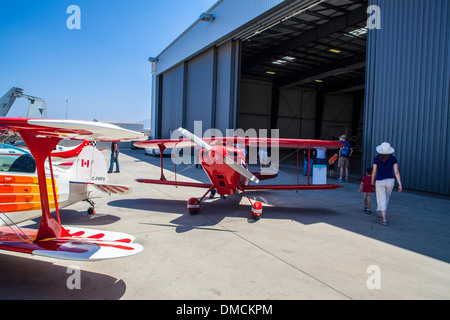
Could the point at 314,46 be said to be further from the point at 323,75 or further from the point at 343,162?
the point at 343,162

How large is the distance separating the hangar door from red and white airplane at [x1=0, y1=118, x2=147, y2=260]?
558 inches

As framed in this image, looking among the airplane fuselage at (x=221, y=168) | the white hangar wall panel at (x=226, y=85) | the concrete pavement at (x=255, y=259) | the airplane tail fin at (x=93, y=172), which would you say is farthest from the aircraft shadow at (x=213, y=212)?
the white hangar wall panel at (x=226, y=85)

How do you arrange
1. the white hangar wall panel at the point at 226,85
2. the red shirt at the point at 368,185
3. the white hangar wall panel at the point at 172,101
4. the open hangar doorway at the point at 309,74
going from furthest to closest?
the white hangar wall panel at the point at 172,101, the white hangar wall panel at the point at 226,85, the open hangar doorway at the point at 309,74, the red shirt at the point at 368,185

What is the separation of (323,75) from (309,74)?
2.07m

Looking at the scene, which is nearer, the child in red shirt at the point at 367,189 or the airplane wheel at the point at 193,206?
the airplane wheel at the point at 193,206

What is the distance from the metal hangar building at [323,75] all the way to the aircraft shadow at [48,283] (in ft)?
31.9

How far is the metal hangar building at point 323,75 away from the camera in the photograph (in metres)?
8.78

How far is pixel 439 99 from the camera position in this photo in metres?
8.50

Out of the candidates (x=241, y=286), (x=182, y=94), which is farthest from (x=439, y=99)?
(x=182, y=94)

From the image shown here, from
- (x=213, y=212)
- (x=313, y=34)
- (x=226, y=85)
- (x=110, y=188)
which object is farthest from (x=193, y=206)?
(x=313, y=34)

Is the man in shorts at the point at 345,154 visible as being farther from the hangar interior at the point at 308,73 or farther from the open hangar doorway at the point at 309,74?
the hangar interior at the point at 308,73

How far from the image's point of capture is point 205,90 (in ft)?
67.6

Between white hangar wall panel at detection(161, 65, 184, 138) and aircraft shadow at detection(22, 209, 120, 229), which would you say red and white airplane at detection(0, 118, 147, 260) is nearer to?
aircraft shadow at detection(22, 209, 120, 229)
